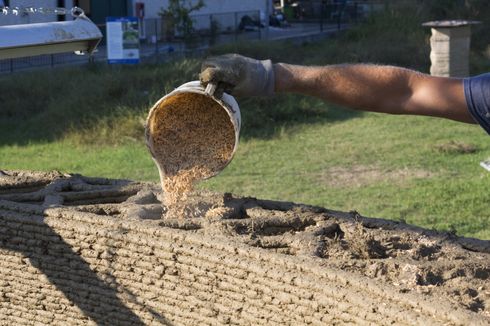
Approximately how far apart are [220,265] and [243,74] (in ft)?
2.90

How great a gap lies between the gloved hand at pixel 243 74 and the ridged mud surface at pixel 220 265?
28.4 inches

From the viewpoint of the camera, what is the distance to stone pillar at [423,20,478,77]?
15.9m

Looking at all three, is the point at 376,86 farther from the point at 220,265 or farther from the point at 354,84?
the point at 220,265

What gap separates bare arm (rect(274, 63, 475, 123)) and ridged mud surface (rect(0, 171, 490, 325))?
68 cm

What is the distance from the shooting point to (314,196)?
30.8 ft

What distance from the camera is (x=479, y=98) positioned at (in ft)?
12.5

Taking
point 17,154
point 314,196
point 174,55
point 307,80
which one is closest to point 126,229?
point 307,80

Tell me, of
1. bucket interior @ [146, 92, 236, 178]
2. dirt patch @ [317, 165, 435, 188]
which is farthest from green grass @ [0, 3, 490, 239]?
bucket interior @ [146, 92, 236, 178]

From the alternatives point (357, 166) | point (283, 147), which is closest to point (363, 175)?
point (357, 166)

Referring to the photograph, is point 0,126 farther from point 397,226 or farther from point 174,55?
point 397,226

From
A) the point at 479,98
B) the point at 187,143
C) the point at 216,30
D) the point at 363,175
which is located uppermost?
the point at 479,98

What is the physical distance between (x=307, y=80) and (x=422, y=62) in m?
15.0

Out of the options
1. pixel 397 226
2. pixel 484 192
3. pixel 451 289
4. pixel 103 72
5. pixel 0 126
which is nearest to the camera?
pixel 451 289

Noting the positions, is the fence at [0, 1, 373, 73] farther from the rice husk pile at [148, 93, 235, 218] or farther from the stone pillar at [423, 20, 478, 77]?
the rice husk pile at [148, 93, 235, 218]
